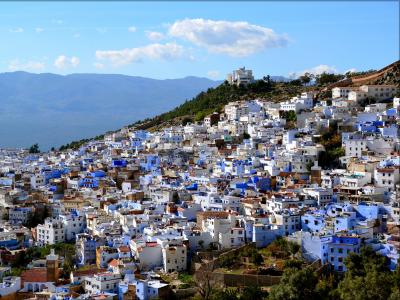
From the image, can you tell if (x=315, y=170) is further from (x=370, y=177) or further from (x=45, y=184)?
(x=45, y=184)

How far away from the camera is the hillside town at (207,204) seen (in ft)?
40.2

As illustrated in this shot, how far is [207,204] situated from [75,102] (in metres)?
71.0

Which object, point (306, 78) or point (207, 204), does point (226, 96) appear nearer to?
point (306, 78)

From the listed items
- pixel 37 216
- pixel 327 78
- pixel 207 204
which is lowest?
pixel 37 216

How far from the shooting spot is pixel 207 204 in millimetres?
15562

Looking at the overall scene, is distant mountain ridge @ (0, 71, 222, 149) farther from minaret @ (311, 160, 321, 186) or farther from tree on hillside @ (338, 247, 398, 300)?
tree on hillside @ (338, 247, 398, 300)

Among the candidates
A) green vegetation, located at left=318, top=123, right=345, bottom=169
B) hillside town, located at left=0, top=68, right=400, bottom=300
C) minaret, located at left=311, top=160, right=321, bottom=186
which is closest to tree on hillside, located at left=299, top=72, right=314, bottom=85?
hillside town, located at left=0, top=68, right=400, bottom=300

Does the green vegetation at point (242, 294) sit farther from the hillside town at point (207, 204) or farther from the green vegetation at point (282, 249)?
the green vegetation at point (282, 249)

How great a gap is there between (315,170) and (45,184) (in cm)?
841

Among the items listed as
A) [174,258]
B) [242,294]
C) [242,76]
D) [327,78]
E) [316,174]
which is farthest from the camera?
[242,76]

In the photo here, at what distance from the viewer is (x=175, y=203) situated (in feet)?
53.9

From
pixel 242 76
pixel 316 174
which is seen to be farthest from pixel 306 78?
pixel 316 174

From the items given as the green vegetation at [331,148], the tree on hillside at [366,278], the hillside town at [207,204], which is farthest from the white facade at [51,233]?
the green vegetation at [331,148]

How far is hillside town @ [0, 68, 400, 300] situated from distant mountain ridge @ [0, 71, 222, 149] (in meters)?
21.6
